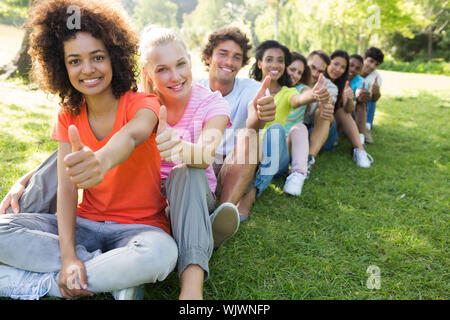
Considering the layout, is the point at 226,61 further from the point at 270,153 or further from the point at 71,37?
the point at 71,37

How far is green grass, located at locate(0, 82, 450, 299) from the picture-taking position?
1823 millimetres

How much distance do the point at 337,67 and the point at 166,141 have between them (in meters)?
3.54

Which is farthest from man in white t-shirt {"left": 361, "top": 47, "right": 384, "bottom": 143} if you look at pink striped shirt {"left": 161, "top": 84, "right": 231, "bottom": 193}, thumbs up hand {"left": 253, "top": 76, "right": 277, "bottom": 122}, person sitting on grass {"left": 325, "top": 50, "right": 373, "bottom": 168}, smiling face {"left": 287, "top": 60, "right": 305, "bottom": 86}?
pink striped shirt {"left": 161, "top": 84, "right": 231, "bottom": 193}

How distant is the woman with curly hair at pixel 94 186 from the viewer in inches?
57.1

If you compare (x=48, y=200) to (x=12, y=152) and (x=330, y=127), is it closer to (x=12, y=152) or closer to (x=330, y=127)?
(x=12, y=152)

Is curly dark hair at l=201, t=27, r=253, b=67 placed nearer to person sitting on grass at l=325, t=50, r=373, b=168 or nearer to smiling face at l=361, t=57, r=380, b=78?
person sitting on grass at l=325, t=50, r=373, b=168

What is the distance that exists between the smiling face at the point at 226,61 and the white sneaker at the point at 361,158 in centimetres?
181

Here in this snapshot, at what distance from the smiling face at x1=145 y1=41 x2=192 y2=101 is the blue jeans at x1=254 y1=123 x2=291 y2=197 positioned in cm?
101

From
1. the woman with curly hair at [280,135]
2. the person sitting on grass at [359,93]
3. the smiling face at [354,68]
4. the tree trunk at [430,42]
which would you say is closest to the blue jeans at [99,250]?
the woman with curly hair at [280,135]

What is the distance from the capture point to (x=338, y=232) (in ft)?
7.88

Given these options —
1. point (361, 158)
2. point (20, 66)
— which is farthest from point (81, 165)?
point (20, 66)

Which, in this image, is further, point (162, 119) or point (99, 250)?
point (99, 250)

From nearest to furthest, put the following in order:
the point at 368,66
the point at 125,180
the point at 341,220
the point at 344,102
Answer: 1. the point at 125,180
2. the point at 341,220
3. the point at 344,102
4. the point at 368,66

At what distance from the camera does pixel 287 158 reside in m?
3.17
